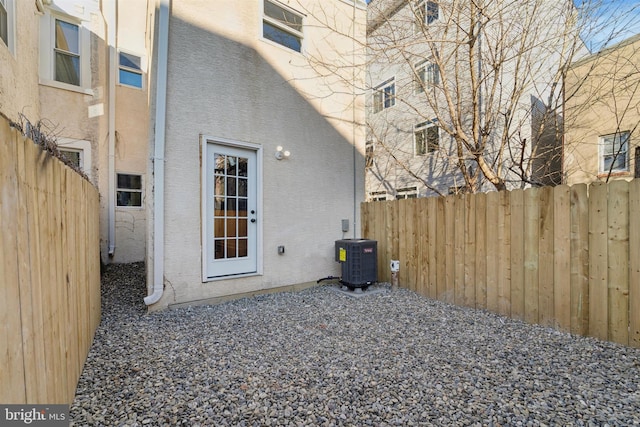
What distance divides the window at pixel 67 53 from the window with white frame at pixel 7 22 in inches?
73.6

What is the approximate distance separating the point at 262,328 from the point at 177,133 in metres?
2.88

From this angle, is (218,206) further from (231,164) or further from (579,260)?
(579,260)

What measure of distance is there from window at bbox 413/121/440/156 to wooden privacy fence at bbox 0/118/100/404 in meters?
8.23

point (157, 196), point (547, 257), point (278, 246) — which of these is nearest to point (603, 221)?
point (547, 257)

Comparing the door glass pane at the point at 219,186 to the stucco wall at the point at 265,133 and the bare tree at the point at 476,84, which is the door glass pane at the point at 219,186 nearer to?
the stucco wall at the point at 265,133

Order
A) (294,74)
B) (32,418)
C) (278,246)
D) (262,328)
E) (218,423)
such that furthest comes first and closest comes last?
1. (294,74)
2. (278,246)
3. (262,328)
4. (218,423)
5. (32,418)

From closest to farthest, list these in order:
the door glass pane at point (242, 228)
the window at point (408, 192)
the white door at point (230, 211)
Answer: the white door at point (230, 211)
the door glass pane at point (242, 228)
the window at point (408, 192)

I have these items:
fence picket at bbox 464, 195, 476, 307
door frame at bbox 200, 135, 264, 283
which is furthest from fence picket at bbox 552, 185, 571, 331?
door frame at bbox 200, 135, 264, 283

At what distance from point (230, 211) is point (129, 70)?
5.30 m

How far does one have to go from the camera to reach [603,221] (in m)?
2.90

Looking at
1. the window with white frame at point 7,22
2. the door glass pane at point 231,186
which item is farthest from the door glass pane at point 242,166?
the window with white frame at point 7,22

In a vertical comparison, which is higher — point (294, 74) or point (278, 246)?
point (294, 74)

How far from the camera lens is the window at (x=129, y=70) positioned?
6.90 m

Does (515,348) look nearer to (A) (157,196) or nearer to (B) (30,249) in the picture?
(B) (30,249)
